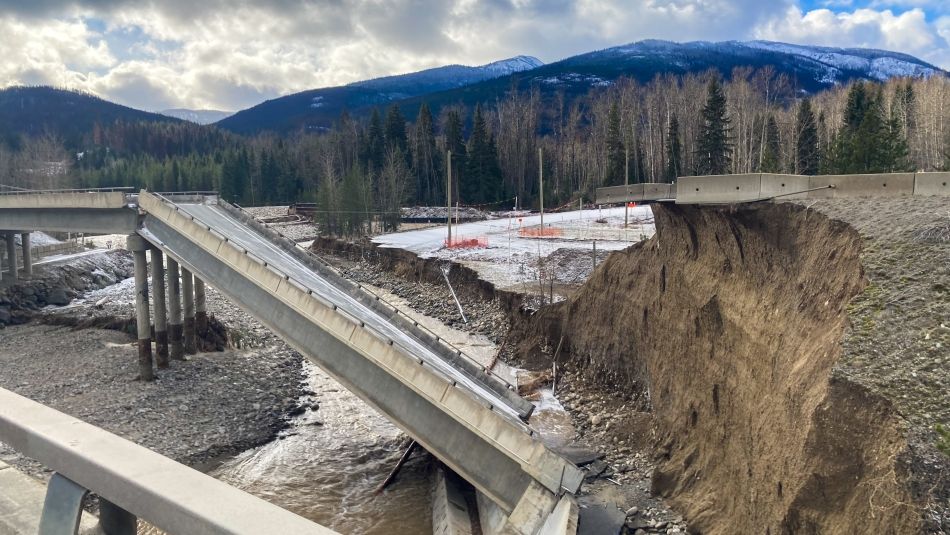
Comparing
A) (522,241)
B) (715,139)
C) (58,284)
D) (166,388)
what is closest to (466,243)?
(522,241)

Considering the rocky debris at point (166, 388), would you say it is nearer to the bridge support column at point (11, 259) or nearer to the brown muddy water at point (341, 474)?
the brown muddy water at point (341, 474)

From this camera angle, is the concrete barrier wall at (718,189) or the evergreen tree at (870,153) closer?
the concrete barrier wall at (718,189)

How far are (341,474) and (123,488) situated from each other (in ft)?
41.3

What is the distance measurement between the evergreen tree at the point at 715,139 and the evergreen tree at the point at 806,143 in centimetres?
574

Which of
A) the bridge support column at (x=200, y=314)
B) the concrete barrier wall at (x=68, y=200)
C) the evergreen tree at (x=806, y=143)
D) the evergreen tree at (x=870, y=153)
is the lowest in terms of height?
the bridge support column at (x=200, y=314)

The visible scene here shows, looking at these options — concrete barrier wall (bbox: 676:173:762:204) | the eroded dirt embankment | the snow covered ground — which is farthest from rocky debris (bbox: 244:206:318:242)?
concrete barrier wall (bbox: 676:173:762:204)

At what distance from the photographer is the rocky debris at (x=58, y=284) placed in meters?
28.7

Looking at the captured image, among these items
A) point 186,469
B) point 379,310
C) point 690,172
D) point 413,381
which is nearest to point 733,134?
point 690,172

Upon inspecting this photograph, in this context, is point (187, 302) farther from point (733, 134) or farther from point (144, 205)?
point (733, 134)

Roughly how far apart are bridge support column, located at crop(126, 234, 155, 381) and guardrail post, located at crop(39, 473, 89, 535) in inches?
726

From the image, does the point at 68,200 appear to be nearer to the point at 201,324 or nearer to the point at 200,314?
the point at 200,314

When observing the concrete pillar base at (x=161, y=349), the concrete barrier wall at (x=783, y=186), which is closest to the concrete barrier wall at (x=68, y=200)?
the concrete pillar base at (x=161, y=349)

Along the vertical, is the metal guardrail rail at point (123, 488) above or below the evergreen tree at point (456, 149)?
below

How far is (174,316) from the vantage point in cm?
2119
